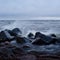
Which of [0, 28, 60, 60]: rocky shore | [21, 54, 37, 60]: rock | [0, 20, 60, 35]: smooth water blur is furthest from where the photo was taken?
[0, 20, 60, 35]: smooth water blur

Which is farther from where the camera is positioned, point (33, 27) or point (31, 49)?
point (33, 27)

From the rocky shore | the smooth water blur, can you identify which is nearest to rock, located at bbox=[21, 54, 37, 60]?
the rocky shore

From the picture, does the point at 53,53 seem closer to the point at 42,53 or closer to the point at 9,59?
the point at 42,53

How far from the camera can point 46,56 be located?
8977mm

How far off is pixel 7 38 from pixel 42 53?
363cm

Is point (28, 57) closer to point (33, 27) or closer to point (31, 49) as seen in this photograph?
Answer: point (31, 49)

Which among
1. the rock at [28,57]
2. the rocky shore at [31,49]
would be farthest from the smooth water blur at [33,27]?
the rock at [28,57]

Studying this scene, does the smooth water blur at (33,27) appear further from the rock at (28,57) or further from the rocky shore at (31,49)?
the rock at (28,57)

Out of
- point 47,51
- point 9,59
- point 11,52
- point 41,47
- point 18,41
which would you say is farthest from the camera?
point 18,41

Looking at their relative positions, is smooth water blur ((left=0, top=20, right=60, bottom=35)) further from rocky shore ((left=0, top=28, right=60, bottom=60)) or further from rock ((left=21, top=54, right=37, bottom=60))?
rock ((left=21, top=54, right=37, bottom=60))

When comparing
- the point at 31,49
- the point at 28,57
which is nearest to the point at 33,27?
the point at 31,49

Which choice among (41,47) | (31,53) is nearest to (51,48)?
(41,47)

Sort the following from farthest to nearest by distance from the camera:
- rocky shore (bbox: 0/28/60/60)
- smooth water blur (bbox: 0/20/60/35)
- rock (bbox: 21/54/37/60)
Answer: smooth water blur (bbox: 0/20/60/35) < rocky shore (bbox: 0/28/60/60) < rock (bbox: 21/54/37/60)

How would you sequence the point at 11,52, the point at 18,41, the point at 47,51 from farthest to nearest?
the point at 18,41 < the point at 47,51 < the point at 11,52
